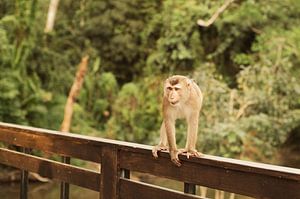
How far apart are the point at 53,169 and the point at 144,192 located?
2.53 ft

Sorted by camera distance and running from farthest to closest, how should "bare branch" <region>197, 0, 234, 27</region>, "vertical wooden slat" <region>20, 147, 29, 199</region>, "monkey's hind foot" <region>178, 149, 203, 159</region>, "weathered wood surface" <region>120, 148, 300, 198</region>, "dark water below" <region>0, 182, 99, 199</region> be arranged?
"bare branch" <region>197, 0, 234, 27</region> < "dark water below" <region>0, 182, 99, 199</region> < "vertical wooden slat" <region>20, 147, 29, 199</region> < "monkey's hind foot" <region>178, 149, 203, 159</region> < "weathered wood surface" <region>120, 148, 300, 198</region>

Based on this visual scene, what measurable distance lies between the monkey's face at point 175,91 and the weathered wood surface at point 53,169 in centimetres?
→ 54

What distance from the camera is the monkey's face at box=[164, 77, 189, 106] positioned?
2291 mm

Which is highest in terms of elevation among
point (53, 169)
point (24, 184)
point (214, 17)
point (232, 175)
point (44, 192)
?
point (214, 17)

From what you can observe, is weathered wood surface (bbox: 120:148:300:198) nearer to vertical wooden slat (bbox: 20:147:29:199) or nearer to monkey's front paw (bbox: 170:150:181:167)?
monkey's front paw (bbox: 170:150:181:167)

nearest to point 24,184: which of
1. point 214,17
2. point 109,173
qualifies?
point 109,173

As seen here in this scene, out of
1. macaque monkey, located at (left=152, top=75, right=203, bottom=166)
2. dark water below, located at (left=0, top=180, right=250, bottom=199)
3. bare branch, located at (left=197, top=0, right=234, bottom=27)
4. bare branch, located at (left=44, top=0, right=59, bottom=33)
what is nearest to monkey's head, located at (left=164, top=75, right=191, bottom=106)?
macaque monkey, located at (left=152, top=75, right=203, bottom=166)

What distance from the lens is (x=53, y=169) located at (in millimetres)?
2676

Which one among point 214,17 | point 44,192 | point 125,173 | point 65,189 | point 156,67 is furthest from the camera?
point 156,67

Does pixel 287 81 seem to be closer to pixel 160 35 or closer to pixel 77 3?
pixel 160 35

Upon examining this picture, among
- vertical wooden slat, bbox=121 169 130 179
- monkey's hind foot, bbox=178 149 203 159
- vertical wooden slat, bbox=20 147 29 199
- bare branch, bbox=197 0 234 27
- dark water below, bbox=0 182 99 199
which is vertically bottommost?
dark water below, bbox=0 182 99 199

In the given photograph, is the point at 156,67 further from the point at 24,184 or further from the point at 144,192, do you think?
the point at 144,192

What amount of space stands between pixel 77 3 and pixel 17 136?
11.0 metres

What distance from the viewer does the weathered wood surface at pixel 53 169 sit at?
244 cm
